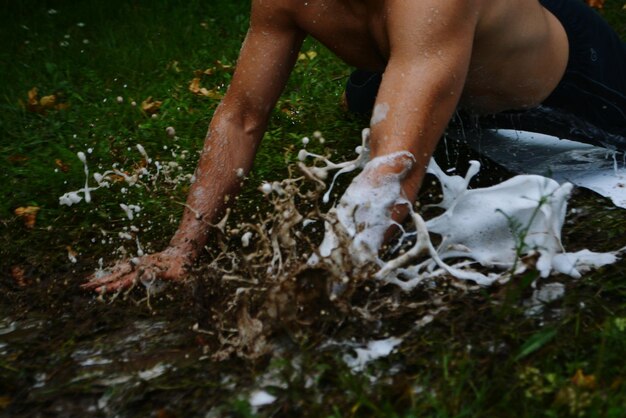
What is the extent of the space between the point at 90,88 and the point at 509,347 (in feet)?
9.84

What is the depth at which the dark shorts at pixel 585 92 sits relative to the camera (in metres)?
2.78

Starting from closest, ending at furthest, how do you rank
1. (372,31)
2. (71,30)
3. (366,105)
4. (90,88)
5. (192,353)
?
(192,353), (372,31), (366,105), (90,88), (71,30)

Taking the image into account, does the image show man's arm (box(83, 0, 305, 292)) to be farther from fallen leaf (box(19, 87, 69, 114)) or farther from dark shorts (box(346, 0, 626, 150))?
fallen leaf (box(19, 87, 69, 114))

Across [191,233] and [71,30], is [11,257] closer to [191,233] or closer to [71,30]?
[191,233]

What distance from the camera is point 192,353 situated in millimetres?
1897

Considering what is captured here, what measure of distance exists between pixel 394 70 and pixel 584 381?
84 cm

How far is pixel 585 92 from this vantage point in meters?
2.79

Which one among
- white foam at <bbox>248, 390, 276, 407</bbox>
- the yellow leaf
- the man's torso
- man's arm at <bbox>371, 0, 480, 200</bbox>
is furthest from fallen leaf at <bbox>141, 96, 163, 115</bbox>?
white foam at <bbox>248, 390, 276, 407</bbox>

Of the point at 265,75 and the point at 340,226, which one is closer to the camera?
the point at 340,226

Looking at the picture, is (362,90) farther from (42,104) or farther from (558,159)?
(42,104)

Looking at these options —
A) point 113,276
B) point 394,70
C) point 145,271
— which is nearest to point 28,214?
point 113,276

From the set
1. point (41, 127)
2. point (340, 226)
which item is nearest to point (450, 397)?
point (340, 226)

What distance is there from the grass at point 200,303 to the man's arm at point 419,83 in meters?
0.36

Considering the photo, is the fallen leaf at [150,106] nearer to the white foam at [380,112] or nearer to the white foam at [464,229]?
the white foam at [464,229]
